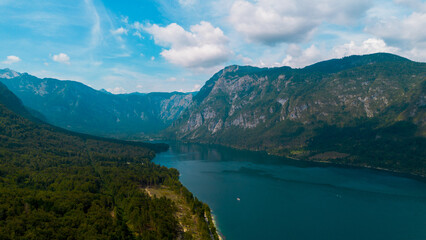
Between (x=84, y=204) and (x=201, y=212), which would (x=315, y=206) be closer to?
(x=201, y=212)

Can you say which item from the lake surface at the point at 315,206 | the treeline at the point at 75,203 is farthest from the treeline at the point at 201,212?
the lake surface at the point at 315,206

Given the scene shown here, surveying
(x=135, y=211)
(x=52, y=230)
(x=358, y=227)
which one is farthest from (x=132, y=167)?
(x=358, y=227)

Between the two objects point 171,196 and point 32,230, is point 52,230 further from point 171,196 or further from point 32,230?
point 171,196

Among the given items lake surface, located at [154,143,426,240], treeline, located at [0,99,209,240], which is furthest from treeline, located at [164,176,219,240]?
lake surface, located at [154,143,426,240]

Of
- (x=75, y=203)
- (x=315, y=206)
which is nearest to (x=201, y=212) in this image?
(x=75, y=203)

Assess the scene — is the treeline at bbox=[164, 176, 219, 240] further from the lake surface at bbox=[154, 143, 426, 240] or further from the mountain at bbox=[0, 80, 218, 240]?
the lake surface at bbox=[154, 143, 426, 240]

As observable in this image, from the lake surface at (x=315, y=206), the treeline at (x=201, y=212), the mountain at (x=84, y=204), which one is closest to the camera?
the mountain at (x=84, y=204)

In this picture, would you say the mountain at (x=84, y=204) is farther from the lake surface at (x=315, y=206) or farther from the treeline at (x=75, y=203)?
the lake surface at (x=315, y=206)

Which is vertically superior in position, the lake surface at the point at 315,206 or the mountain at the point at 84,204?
the mountain at the point at 84,204

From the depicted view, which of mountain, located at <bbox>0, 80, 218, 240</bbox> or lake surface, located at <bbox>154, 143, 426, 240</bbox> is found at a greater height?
mountain, located at <bbox>0, 80, 218, 240</bbox>
